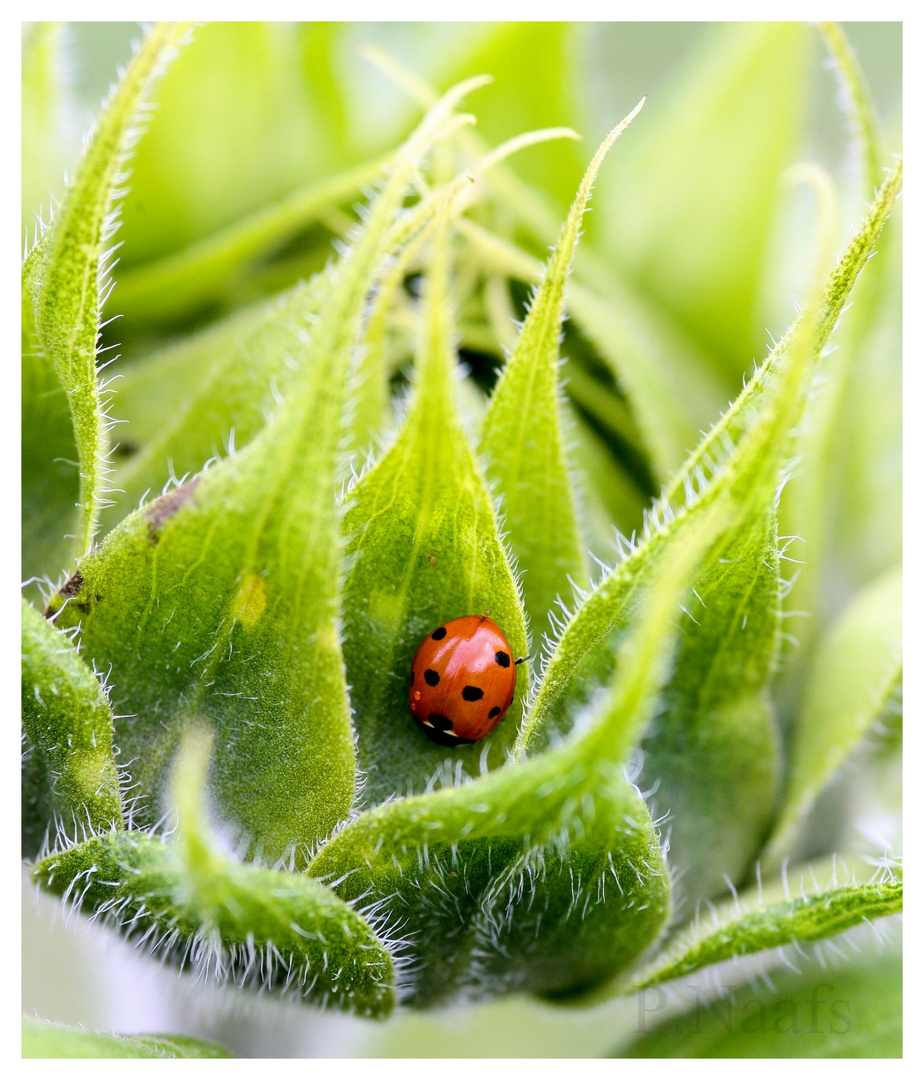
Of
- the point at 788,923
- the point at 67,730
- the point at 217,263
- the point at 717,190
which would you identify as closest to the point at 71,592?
the point at 67,730

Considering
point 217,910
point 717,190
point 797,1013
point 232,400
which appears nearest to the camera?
point 217,910

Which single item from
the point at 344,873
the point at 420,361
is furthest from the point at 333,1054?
the point at 420,361

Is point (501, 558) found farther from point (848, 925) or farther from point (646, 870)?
point (848, 925)

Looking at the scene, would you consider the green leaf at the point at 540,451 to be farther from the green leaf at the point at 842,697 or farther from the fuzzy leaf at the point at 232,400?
the green leaf at the point at 842,697

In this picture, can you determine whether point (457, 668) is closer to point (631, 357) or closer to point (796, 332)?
point (796, 332)

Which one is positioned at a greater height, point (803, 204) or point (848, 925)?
point (803, 204)

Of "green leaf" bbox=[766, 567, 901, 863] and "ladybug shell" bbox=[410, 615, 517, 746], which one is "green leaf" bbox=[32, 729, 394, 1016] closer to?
"ladybug shell" bbox=[410, 615, 517, 746]

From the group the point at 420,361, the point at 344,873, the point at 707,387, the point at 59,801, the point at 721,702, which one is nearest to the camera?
the point at 420,361
